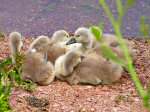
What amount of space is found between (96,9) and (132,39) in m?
0.64

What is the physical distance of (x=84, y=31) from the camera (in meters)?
3.96

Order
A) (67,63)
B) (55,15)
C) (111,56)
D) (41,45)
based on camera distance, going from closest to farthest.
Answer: (111,56) < (67,63) < (41,45) < (55,15)

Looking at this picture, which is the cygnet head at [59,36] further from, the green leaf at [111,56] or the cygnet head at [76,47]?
the green leaf at [111,56]

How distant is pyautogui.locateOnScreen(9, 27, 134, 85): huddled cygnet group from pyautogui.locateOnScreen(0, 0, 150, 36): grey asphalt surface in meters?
0.94

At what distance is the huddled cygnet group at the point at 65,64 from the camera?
3.56m

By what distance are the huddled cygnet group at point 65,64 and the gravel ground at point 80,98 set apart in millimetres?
57

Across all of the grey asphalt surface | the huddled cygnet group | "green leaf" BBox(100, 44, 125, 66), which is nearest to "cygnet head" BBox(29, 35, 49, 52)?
the huddled cygnet group

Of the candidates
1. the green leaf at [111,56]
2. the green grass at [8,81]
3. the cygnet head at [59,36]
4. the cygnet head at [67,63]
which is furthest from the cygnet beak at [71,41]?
the green leaf at [111,56]

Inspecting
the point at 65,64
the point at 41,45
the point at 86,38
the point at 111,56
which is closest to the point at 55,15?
the point at 86,38

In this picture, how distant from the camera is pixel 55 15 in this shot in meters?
5.01

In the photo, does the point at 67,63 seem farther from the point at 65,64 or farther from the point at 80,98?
the point at 80,98

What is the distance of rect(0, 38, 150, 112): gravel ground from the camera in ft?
10.3

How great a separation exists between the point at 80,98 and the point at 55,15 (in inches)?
70.4

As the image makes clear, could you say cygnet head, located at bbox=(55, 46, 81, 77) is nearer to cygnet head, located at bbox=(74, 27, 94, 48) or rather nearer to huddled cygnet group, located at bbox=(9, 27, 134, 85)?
huddled cygnet group, located at bbox=(9, 27, 134, 85)
